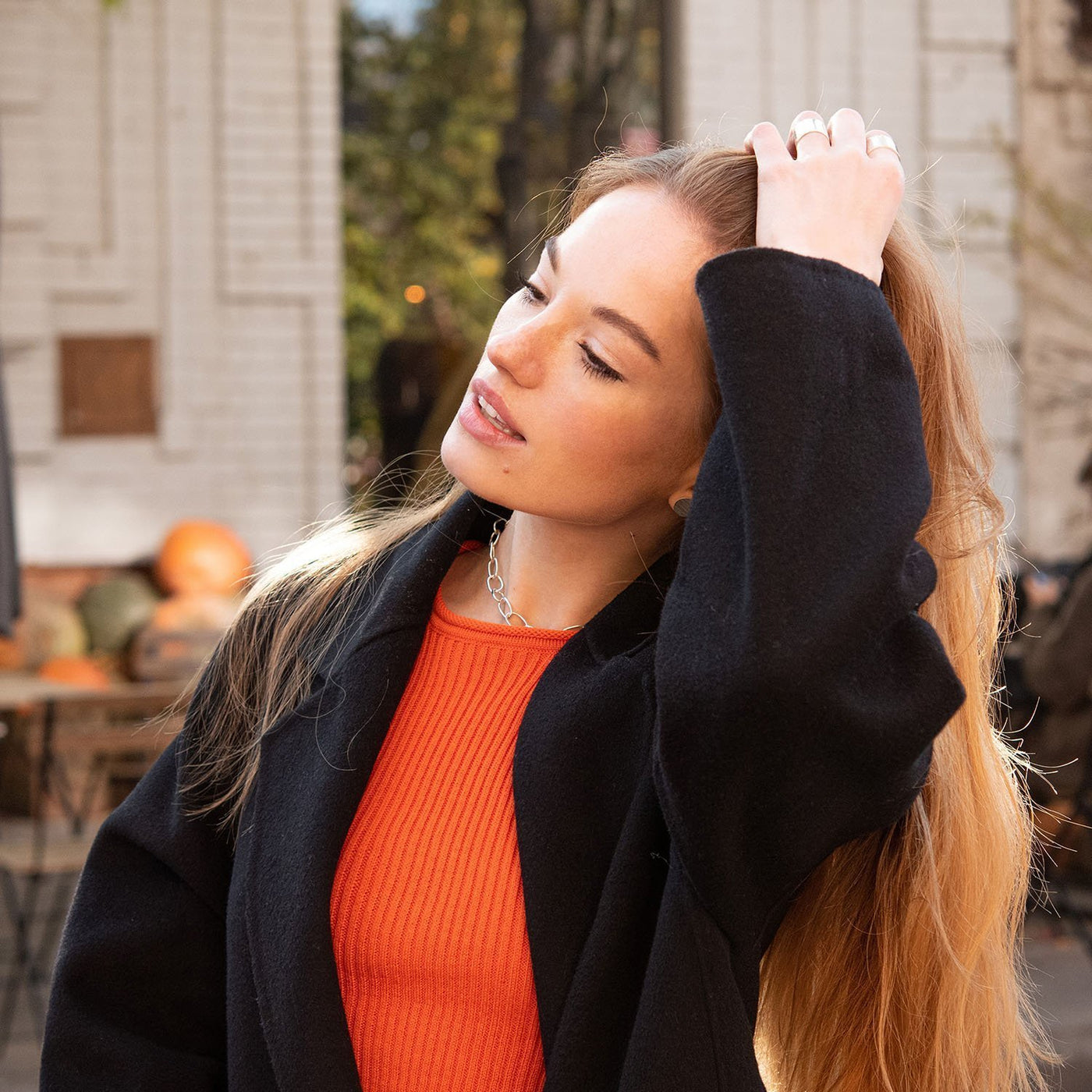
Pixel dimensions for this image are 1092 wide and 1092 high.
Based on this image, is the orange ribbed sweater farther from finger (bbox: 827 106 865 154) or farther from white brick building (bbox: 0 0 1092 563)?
white brick building (bbox: 0 0 1092 563)

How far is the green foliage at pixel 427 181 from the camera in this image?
7.45m

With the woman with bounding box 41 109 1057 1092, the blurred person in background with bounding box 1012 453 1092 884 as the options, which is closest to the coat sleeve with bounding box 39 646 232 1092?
the woman with bounding box 41 109 1057 1092

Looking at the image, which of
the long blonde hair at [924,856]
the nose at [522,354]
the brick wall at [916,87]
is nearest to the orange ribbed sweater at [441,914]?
the long blonde hair at [924,856]

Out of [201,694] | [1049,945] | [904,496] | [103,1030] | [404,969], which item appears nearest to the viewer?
[904,496]

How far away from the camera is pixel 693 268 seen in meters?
1.38

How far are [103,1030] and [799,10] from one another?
702cm

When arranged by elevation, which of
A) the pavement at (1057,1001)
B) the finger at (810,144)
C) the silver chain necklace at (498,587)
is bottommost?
the pavement at (1057,1001)

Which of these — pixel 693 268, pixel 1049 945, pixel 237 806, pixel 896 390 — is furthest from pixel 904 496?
pixel 1049 945

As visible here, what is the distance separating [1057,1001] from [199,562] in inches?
159

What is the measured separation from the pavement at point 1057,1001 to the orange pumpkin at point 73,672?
117cm

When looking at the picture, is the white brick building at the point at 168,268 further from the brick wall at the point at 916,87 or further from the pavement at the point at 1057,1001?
the pavement at the point at 1057,1001

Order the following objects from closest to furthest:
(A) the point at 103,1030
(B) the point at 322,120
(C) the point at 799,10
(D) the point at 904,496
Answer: (D) the point at 904,496 → (A) the point at 103,1030 → (B) the point at 322,120 → (C) the point at 799,10

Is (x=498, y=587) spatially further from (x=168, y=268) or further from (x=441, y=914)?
(x=168, y=268)

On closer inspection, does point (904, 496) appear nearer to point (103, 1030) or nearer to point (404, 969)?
point (404, 969)
